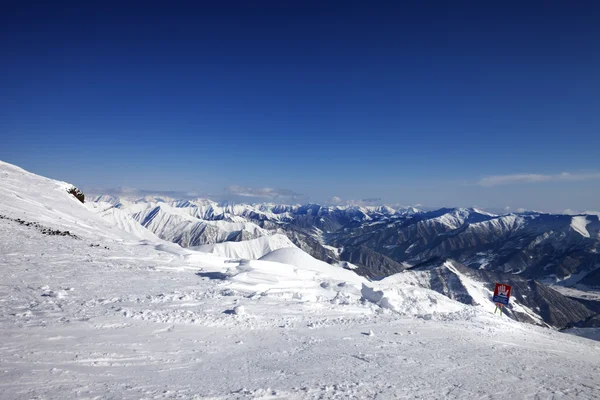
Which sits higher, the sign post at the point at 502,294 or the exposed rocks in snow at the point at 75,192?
the exposed rocks in snow at the point at 75,192

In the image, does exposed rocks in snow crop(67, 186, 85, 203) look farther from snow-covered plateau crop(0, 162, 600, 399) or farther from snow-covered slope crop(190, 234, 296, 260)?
snow-covered slope crop(190, 234, 296, 260)

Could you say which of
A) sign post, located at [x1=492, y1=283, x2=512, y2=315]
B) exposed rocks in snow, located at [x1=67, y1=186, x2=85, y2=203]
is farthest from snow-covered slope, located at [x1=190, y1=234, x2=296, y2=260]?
sign post, located at [x1=492, y1=283, x2=512, y2=315]

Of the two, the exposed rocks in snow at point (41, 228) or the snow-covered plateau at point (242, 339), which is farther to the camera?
the exposed rocks in snow at point (41, 228)

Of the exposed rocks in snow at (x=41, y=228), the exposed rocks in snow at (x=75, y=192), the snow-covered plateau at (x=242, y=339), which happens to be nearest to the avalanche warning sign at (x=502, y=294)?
the snow-covered plateau at (x=242, y=339)

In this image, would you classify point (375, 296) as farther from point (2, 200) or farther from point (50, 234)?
point (2, 200)

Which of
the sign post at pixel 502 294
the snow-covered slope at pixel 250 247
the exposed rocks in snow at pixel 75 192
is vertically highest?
the exposed rocks in snow at pixel 75 192

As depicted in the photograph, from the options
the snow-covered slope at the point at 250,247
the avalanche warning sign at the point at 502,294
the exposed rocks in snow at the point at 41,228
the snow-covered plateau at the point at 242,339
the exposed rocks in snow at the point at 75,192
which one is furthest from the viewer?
the snow-covered slope at the point at 250,247

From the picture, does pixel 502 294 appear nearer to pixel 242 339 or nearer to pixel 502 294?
pixel 502 294

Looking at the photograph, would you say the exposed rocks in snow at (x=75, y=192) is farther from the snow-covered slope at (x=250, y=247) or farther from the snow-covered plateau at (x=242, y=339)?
the snow-covered slope at (x=250, y=247)

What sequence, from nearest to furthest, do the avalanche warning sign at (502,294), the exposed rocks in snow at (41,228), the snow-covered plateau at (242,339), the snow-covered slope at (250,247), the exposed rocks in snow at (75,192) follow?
the snow-covered plateau at (242,339), the avalanche warning sign at (502,294), the exposed rocks in snow at (41,228), the exposed rocks in snow at (75,192), the snow-covered slope at (250,247)

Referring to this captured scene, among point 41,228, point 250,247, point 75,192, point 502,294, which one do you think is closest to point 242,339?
point 502,294
